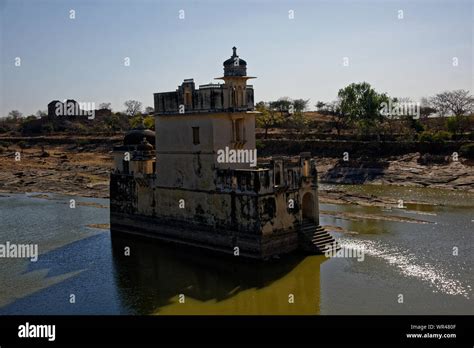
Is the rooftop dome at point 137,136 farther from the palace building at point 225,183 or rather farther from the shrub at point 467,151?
the shrub at point 467,151

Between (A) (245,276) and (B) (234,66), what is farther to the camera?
(B) (234,66)

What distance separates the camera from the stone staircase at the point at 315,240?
24109 mm

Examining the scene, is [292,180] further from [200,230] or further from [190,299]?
[190,299]

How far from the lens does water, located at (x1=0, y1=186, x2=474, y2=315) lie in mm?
18531

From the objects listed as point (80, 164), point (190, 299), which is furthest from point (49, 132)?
point (190, 299)

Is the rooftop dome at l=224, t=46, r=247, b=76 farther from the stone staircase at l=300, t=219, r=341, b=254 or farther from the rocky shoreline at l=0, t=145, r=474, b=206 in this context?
the rocky shoreline at l=0, t=145, r=474, b=206

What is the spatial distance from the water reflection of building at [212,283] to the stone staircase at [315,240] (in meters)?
0.67

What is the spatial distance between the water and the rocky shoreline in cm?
1072

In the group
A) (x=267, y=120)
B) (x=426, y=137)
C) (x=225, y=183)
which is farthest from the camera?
(x=267, y=120)

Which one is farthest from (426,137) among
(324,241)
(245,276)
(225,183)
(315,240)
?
Result: (245,276)

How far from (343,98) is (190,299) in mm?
41762

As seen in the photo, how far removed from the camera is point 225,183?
23.8 meters

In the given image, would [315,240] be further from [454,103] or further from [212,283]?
[454,103]

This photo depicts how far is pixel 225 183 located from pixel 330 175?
26536mm
